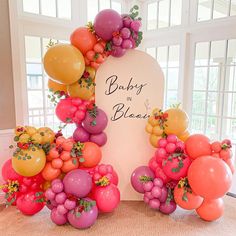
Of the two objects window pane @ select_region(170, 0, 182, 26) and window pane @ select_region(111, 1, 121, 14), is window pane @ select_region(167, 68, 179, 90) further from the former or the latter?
window pane @ select_region(111, 1, 121, 14)

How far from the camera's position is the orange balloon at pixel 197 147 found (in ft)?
5.84

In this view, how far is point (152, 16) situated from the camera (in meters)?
3.29

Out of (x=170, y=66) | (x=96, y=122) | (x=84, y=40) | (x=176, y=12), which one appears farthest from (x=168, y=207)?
(x=176, y=12)

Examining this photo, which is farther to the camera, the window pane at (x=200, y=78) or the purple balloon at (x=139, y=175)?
the window pane at (x=200, y=78)

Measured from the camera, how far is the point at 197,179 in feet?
5.44

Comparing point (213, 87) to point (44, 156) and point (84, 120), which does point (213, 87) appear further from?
point (44, 156)

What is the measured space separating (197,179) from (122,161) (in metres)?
0.71

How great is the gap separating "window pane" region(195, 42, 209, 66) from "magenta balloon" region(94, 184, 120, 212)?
Result: 6.16ft

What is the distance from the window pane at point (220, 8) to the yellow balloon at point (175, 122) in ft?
4.73

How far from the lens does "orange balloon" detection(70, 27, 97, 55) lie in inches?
73.8

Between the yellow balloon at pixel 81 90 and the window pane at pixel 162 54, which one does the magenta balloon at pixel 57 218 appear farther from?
the window pane at pixel 162 54

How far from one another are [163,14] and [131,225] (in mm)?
2579

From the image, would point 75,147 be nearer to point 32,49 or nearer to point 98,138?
point 98,138

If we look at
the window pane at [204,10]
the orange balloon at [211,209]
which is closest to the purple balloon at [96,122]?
the orange balloon at [211,209]
